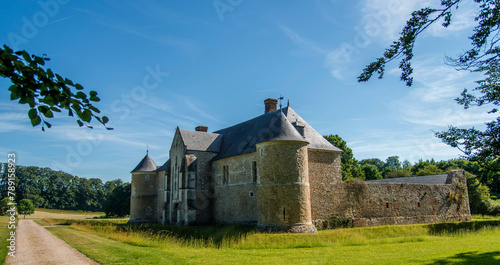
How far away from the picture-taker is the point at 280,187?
16812 millimetres

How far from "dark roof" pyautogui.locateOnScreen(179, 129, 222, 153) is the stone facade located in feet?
→ 0.27

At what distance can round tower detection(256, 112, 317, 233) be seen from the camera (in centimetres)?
1648

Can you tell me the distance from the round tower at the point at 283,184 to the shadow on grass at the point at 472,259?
7629 millimetres

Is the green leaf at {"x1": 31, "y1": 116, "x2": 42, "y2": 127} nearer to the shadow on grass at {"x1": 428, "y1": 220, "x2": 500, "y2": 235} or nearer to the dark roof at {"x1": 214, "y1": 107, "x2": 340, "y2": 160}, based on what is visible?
the dark roof at {"x1": 214, "y1": 107, "x2": 340, "y2": 160}

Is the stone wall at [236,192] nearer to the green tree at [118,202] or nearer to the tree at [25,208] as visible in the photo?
the green tree at [118,202]

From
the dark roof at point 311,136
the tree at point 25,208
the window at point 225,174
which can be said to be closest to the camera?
the dark roof at point 311,136

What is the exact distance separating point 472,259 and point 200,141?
1924 centimetres

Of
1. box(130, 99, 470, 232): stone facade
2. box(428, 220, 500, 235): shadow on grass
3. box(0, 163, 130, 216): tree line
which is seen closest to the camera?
box(130, 99, 470, 232): stone facade

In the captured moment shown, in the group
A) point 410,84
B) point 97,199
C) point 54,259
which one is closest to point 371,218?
point 410,84

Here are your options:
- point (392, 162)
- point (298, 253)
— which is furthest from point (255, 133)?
point (392, 162)

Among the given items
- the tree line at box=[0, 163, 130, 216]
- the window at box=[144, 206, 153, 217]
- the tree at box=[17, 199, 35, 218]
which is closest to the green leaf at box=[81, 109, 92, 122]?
the window at box=[144, 206, 153, 217]

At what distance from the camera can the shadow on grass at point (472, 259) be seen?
8898 mm

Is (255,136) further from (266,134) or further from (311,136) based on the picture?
(311,136)

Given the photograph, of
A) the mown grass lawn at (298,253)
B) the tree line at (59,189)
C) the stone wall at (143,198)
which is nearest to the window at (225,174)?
the mown grass lawn at (298,253)
